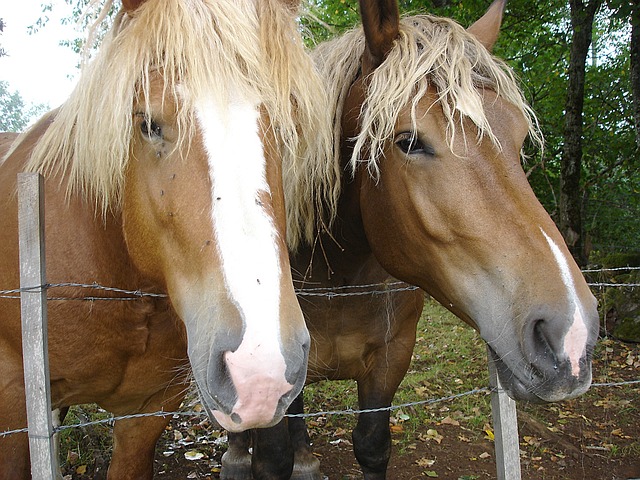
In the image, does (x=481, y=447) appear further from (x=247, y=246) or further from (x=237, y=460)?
(x=247, y=246)

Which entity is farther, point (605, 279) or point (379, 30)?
point (605, 279)

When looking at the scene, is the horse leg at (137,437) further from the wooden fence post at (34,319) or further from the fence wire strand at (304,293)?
the wooden fence post at (34,319)

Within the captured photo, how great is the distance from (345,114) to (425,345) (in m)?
4.82

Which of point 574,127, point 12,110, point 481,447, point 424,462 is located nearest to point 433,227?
point 424,462

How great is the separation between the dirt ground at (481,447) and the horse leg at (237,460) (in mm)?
177

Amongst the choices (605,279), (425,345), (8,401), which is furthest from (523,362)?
(605,279)

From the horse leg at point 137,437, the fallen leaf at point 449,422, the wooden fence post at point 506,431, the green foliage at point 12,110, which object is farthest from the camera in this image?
the green foliage at point 12,110

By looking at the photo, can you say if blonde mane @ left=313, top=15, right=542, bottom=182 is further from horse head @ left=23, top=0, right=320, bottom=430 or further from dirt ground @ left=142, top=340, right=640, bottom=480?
dirt ground @ left=142, top=340, right=640, bottom=480

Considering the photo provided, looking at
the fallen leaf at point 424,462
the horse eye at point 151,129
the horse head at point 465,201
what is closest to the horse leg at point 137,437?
the horse head at point 465,201

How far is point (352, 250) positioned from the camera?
2.51 metres

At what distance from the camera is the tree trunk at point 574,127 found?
21.9 ft

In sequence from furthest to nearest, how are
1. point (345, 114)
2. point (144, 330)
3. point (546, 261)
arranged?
point (345, 114)
point (144, 330)
point (546, 261)

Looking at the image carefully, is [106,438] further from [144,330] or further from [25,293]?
[25,293]

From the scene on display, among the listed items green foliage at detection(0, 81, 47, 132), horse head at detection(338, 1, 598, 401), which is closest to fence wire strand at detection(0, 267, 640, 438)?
horse head at detection(338, 1, 598, 401)
